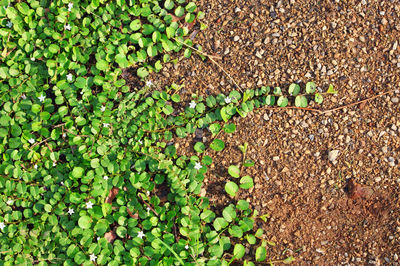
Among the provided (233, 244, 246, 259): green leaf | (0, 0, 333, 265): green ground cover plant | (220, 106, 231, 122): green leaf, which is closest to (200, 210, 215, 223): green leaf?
(0, 0, 333, 265): green ground cover plant

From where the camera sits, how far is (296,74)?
2748mm

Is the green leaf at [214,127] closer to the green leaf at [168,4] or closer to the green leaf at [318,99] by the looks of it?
the green leaf at [318,99]

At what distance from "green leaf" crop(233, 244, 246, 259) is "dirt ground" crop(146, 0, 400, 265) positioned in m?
0.24

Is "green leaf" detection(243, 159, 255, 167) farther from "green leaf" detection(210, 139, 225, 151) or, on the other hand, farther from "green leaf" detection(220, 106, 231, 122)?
"green leaf" detection(220, 106, 231, 122)

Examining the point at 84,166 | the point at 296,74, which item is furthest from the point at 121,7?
the point at 296,74

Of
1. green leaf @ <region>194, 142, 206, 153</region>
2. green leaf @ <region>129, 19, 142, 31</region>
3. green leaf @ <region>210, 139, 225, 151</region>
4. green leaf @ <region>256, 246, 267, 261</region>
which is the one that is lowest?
green leaf @ <region>256, 246, 267, 261</region>

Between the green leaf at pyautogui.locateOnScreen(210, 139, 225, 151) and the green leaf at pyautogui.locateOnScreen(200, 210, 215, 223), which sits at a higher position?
the green leaf at pyautogui.locateOnScreen(210, 139, 225, 151)

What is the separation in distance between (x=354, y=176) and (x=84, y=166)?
204 centimetres

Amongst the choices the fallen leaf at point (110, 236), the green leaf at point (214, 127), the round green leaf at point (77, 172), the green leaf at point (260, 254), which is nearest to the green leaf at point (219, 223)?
the green leaf at point (260, 254)

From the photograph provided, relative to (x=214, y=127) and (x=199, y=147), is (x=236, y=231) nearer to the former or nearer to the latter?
(x=199, y=147)

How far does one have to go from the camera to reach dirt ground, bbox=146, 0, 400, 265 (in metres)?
2.63

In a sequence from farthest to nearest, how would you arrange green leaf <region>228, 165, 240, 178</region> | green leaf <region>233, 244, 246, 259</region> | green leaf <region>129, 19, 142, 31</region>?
green leaf <region>129, 19, 142, 31</region> < green leaf <region>228, 165, 240, 178</region> < green leaf <region>233, 244, 246, 259</region>

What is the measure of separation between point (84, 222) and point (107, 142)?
610 millimetres

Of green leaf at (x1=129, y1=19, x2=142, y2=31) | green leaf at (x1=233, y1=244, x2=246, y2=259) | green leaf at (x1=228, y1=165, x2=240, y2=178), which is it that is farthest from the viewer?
green leaf at (x1=129, y1=19, x2=142, y2=31)
